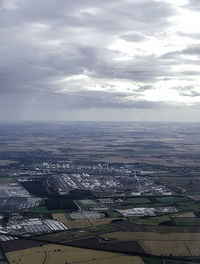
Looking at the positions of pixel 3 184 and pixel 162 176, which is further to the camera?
pixel 162 176

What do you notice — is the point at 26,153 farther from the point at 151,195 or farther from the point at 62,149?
the point at 151,195

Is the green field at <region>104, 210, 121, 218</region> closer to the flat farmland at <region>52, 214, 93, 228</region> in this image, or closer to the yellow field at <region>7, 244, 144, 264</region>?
the flat farmland at <region>52, 214, 93, 228</region>

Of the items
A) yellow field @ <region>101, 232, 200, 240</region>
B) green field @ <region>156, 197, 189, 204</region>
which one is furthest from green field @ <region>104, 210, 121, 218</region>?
green field @ <region>156, 197, 189, 204</region>

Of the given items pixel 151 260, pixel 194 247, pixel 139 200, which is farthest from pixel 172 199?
pixel 151 260

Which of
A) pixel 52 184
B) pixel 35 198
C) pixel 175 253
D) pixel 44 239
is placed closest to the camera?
pixel 175 253

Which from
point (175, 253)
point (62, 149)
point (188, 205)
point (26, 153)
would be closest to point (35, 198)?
point (188, 205)
